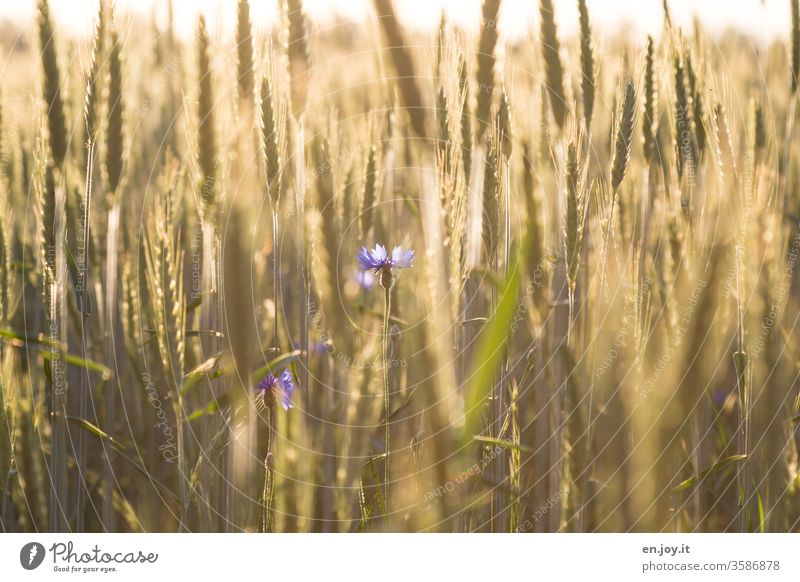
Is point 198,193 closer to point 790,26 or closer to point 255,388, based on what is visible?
point 255,388

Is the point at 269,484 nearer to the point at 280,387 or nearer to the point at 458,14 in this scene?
the point at 280,387

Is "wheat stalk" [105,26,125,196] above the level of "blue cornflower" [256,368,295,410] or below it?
above

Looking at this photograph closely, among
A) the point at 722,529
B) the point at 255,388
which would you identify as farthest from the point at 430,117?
the point at 722,529

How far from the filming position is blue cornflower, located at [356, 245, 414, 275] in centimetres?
73

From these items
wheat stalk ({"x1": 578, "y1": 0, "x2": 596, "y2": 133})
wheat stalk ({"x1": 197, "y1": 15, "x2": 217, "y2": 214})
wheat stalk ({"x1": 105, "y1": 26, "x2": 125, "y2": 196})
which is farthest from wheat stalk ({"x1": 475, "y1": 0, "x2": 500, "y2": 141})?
wheat stalk ({"x1": 105, "y1": 26, "x2": 125, "y2": 196})

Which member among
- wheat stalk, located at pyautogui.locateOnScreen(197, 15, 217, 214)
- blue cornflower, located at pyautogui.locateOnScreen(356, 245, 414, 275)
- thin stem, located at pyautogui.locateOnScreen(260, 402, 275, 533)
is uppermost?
wheat stalk, located at pyautogui.locateOnScreen(197, 15, 217, 214)

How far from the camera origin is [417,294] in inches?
32.2

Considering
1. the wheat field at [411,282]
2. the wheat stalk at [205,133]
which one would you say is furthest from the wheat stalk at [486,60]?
the wheat stalk at [205,133]

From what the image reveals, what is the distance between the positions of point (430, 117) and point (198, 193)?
306 millimetres

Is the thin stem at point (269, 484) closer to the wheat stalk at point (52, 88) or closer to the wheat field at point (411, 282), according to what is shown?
the wheat field at point (411, 282)

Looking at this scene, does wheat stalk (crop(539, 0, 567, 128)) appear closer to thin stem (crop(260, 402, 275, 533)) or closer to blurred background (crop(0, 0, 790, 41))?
blurred background (crop(0, 0, 790, 41))
